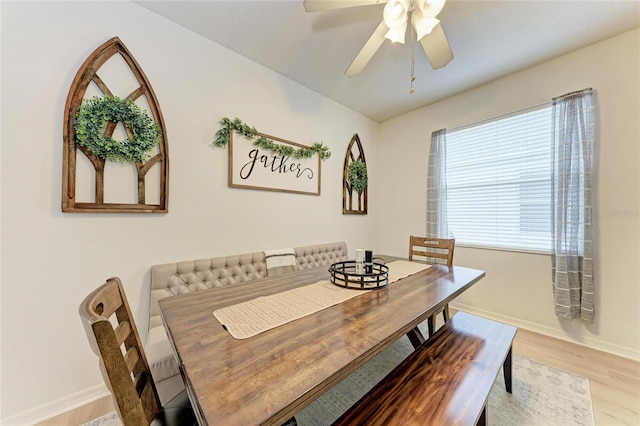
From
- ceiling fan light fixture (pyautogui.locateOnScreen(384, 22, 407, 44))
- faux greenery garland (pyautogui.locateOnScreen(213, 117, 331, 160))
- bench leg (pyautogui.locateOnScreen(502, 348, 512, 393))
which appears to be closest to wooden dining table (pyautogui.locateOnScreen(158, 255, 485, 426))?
bench leg (pyautogui.locateOnScreen(502, 348, 512, 393))

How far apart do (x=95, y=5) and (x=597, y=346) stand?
4780 mm

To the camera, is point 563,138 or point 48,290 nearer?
point 48,290

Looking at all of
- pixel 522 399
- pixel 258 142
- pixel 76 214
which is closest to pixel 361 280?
pixel 522 399

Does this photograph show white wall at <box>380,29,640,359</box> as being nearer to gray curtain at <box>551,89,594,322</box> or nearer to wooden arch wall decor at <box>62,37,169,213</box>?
gray curtain at <box>551,89,594,322</box>

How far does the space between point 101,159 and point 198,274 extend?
1026 mm

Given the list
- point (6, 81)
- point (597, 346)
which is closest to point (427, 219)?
point (597, 346)

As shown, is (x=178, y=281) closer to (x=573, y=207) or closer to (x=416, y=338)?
(x=416, y=338)

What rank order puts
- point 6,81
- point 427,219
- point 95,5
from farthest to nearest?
point 427,219 < point 95,5 < point 6,81

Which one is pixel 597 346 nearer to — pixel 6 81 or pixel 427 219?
pixel 427 219

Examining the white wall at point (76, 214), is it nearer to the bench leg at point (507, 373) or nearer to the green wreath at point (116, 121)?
the green wreath at point (116, 121)

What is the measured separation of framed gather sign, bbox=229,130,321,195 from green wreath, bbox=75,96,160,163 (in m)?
0.63

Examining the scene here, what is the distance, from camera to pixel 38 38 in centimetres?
142

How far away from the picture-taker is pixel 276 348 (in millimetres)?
779

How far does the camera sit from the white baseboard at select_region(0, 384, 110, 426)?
1.36 metres
